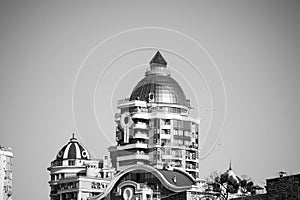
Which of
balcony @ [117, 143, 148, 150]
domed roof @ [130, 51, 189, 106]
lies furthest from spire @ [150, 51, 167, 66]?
balcony @ [117, 143, 148, 150]

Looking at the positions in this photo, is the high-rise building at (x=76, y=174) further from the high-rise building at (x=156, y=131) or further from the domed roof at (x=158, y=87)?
the domed roof at (x=158, y=87)

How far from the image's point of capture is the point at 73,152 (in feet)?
397

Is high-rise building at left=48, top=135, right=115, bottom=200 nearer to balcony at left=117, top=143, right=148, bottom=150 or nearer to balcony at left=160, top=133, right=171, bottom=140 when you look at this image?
balcony at left=117, top=143, right=148, bottom=150

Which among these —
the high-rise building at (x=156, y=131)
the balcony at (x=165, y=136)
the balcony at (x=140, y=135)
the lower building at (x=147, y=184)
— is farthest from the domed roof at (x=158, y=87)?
Answer: the lower building at (x=147, y=184)

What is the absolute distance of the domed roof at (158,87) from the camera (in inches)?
4871

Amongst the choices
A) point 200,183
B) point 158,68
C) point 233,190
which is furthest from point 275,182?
point 158,68

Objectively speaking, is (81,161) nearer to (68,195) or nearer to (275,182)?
(68,195)

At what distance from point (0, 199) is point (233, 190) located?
166 feet

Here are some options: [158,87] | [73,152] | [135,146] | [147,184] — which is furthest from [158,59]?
[147,184]

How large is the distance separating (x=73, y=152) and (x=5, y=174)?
11.6 m

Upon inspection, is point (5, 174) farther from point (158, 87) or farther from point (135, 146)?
point (158, 87)

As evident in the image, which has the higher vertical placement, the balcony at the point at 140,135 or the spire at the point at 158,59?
the spire at the point at 158,59

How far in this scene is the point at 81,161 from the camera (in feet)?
397

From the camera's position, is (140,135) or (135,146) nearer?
(135,146)
